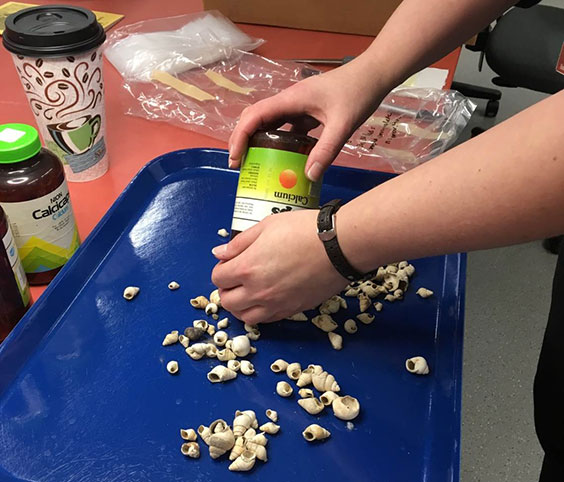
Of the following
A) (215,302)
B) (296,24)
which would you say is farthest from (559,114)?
(296,24)

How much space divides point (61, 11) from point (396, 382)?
2.29ft

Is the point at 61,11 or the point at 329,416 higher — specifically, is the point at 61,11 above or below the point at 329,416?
above

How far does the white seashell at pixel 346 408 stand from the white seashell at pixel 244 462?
111 millimetres

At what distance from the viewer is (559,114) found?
0.45 metres

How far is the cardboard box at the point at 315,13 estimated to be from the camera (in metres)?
1.35

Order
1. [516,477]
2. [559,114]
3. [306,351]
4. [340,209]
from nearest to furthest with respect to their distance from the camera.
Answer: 1. [559,114]
2. [340,209]
3. [306,351]
4. [516,477]

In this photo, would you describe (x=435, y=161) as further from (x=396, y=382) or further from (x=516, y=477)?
(x=516, y=477)

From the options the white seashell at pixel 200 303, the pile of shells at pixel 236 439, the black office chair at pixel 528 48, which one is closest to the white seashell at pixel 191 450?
the pile of shells at pixel 236 439

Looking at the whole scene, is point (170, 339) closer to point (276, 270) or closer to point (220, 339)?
point (220, 339)

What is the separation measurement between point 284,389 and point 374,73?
1.57 feet

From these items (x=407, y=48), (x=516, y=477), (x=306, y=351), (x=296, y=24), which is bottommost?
(x=516, y=477)

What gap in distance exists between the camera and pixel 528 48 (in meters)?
1.68

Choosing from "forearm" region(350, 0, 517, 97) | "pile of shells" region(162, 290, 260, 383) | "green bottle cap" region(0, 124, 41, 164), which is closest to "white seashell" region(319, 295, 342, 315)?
"pile of shells" region(162, 290, 260, 383)

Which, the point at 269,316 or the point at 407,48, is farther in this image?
the point at 407,48
